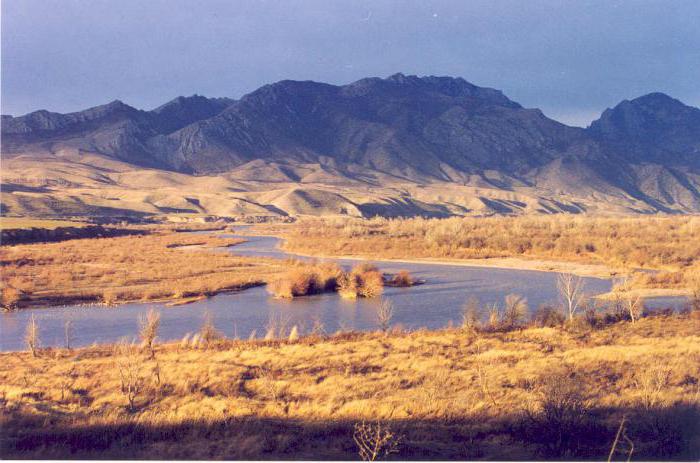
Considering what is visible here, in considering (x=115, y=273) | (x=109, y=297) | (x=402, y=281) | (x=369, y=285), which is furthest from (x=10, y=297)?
(x=402, y=281)

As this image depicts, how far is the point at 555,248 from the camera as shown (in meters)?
61.5

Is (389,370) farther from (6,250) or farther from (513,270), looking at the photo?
(6,250)

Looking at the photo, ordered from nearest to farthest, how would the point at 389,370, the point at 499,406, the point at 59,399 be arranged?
the point at 499,406
the point at 59,399
the point at 389,370

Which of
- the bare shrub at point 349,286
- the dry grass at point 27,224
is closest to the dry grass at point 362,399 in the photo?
the bare shrub at point 349,286

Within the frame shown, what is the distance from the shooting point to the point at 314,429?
12703 millimetres

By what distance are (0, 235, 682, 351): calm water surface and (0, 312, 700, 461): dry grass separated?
493 centimetres

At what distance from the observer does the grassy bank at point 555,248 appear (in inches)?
1929

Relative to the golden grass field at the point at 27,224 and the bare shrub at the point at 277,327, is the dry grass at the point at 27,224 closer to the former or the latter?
the golden grass field at the point at 27,224

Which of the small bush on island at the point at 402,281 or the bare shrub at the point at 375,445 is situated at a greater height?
the bare shrub at the point at 375,445

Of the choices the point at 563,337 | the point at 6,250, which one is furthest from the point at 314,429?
the point at 6,250

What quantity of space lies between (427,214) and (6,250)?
12341 cm

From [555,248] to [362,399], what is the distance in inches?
2013

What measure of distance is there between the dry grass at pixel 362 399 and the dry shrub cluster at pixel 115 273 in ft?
52.3

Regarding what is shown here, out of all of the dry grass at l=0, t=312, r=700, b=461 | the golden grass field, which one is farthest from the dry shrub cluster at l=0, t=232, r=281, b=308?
the golden grass field
